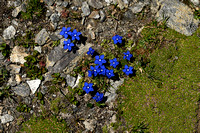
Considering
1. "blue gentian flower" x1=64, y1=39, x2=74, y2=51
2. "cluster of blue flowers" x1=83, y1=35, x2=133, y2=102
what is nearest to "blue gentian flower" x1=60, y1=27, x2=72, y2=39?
"blue gentian flower" x1=64, y1=39, x2=74, y2=51

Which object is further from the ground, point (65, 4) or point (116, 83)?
point (65, 4)

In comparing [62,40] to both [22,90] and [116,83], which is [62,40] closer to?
[22,90]

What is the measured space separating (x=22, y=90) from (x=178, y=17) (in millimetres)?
6751

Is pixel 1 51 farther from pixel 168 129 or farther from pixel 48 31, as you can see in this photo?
pixel 168 129

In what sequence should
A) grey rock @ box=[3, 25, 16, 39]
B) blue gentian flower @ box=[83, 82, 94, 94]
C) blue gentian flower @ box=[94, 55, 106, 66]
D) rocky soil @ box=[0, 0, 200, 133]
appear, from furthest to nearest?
grey rock @ box=[3, 25, 16, 39] < rocky soil @ box=[0, 0, 200, 133] < blue gentian flower @ box=[94, 55, 106, 66] < blue gentian flower @ box=[83, 82, 94, 94]

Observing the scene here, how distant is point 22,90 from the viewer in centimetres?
843

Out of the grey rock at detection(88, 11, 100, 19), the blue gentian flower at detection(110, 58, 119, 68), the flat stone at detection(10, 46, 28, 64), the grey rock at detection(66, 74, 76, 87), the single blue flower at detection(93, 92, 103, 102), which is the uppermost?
the grey rock at detection(88, 11, 100, 19)

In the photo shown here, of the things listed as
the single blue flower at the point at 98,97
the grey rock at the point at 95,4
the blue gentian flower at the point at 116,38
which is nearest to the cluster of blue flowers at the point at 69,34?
A: the blue gentian flower at the point at 116,38

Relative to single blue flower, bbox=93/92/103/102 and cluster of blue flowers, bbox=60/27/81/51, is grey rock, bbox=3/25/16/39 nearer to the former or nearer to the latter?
cluster of blue flowers, bbox=60/27/81/51

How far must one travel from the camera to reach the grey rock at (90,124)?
321 inches

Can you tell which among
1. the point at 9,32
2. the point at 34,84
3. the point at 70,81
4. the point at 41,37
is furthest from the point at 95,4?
the point at 34,84

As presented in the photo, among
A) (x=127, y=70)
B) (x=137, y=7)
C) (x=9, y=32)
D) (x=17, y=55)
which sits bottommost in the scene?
(x=17, y=55)

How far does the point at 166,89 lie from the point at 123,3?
151 inches

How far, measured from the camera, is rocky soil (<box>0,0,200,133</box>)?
8.28 meters
